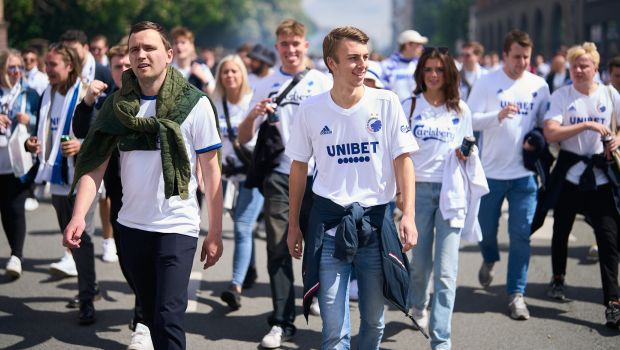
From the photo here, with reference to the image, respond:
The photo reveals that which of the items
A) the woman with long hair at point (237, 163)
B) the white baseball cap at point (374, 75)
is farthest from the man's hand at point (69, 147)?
the white baseball cap at point (374, 75)

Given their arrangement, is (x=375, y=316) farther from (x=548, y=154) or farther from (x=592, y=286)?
(x=592, y=286)

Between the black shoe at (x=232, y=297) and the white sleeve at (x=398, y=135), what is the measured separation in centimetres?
270

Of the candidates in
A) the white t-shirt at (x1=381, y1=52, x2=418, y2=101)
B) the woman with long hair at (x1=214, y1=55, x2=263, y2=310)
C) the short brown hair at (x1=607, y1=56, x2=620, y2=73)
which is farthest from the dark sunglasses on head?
the white t-shirt at (x1=381, y1=52, x2=418, y2=101)

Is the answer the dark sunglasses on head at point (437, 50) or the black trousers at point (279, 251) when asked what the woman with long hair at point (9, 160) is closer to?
the black trousers at point (279, 251)

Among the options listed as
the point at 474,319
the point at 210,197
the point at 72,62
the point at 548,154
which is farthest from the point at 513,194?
the point at 72,62

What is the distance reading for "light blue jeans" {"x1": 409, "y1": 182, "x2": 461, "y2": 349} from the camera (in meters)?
5.38

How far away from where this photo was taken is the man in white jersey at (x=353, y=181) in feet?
14.2

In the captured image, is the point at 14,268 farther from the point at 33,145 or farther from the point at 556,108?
the point at 556,108

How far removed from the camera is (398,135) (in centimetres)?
442

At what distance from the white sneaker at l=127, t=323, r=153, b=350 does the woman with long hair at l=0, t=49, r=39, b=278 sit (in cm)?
255

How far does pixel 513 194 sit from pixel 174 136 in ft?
11.2

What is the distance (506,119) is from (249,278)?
2730mm

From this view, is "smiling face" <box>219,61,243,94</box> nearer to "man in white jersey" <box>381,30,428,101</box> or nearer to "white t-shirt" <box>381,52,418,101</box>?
"white t-shirt" <box>381,52,418,101</box>

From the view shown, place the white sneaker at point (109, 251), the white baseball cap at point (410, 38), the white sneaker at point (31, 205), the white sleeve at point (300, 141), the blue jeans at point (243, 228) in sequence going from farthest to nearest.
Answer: the white sneaker at point (31, 205) < the white baseball cap at point (410, 38) < the white sneaker at point (109, 251) < the blue jeans at point (243, 228) < the white sleeve at point (300, 141)
